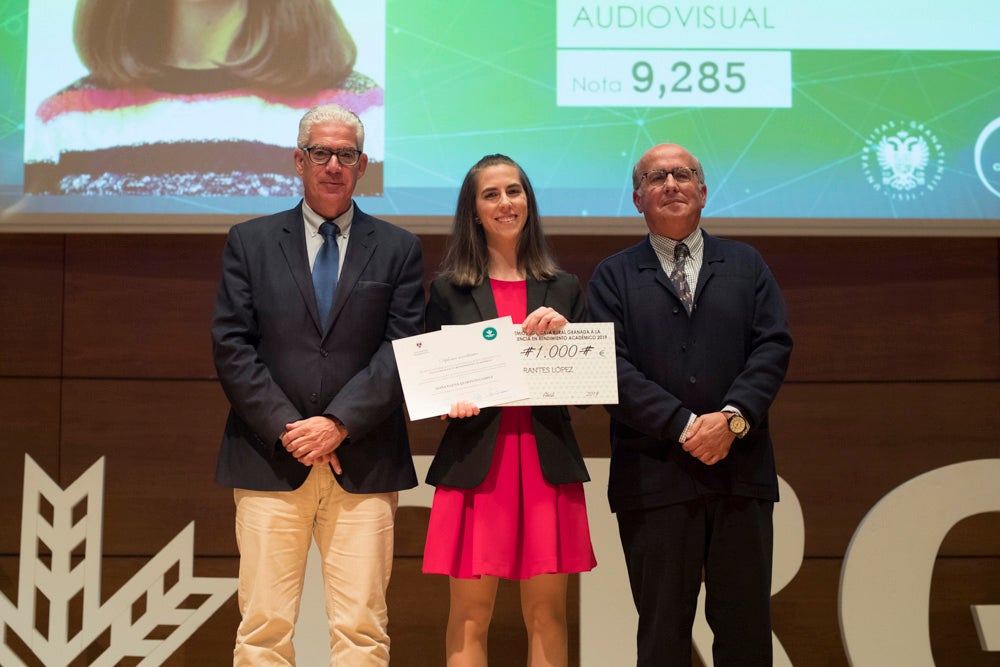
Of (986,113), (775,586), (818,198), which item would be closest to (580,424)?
(775,586)

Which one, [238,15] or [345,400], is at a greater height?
[238,15]

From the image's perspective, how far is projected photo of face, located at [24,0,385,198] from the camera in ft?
10.9

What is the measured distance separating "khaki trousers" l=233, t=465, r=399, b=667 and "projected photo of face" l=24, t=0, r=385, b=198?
4.61 ft

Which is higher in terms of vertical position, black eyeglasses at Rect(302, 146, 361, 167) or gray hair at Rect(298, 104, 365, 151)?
gray hair at Rect(298, 104, 365, 151)

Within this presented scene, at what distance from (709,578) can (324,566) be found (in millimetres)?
1032

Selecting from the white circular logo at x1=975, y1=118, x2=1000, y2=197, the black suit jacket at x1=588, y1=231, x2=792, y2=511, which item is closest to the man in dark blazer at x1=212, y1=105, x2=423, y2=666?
the black suit jacket at x1=588, y1=231, x2=792, y2=511

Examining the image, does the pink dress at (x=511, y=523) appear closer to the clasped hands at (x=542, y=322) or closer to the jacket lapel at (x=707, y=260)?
the clasped hands at (x=542, y=322)

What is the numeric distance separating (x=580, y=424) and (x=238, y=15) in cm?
203

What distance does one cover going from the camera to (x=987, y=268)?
3.53 metres

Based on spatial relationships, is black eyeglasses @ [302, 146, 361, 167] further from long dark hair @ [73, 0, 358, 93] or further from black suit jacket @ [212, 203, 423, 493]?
long dark hair @ [73, 0, 358, 93]

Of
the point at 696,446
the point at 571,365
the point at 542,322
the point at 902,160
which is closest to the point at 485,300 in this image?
the point at 542,322

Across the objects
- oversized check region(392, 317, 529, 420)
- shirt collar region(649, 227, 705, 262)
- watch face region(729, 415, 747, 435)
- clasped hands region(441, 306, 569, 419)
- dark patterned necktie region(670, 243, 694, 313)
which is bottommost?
watch face region(729, 415, 747, 435)

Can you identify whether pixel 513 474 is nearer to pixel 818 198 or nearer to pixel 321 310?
pixel 321 310

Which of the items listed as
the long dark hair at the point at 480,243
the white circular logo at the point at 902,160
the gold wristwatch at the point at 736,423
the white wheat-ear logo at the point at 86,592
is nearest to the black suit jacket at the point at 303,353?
the long dark hair at the point at 480,243
